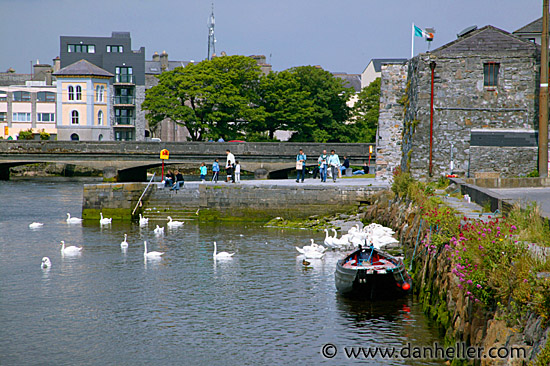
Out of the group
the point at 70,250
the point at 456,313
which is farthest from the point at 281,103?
the point at 456,313

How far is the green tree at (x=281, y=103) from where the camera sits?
78.9 m

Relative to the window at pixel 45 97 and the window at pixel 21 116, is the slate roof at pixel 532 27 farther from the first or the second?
the window at pixel 21 116

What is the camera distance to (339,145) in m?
56.7

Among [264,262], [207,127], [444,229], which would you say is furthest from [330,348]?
[207,127]

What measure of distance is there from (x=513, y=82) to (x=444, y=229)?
16875 millimetres

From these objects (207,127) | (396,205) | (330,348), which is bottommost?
(330,348)

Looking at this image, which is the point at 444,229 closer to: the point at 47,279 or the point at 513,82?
the point at 47,279

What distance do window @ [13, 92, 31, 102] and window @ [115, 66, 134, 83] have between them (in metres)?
17.1

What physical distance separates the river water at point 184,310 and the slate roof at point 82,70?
202ft

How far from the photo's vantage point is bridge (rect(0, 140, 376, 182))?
2228 inches

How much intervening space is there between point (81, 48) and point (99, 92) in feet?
28.4

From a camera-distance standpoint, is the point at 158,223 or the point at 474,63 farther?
the point at 158,223

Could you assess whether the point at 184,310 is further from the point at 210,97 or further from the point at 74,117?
the point at 74,117

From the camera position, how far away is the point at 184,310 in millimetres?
17031
